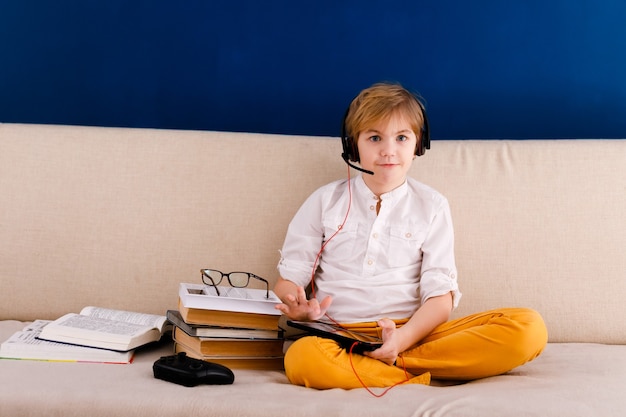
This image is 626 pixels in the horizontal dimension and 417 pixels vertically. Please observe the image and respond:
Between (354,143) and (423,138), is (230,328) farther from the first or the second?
(423,138)

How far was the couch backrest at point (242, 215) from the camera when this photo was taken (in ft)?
7.47

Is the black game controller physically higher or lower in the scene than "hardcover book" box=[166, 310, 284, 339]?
lower

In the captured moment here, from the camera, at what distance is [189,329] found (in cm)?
191

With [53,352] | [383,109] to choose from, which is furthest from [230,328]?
[383,109]

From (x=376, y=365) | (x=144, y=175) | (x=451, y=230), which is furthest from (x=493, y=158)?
(x=144, y=175)

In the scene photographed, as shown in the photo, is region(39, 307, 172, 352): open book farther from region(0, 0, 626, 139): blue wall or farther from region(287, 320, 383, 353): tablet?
region(0, 0, 626, 139): blue wall

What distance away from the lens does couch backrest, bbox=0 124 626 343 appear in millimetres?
2275

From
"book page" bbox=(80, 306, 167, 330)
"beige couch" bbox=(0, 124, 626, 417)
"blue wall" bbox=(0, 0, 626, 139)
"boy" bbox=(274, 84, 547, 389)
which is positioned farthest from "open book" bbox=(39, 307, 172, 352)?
"blue wall" bbox=(0, 0, 626, 139)

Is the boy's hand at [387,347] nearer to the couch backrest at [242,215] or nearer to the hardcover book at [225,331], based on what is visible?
the hardcover book at [225,331]

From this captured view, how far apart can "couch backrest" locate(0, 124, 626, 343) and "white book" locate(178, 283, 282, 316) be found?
1.10 feet

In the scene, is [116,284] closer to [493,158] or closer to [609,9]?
[493,158]

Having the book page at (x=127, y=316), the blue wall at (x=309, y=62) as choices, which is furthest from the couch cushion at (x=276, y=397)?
the blue wall at (x=309, y=62)

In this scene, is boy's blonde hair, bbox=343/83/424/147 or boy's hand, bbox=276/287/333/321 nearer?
boy's hand, bbox=276/287/333/321

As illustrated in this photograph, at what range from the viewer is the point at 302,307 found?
1886 millimetres
